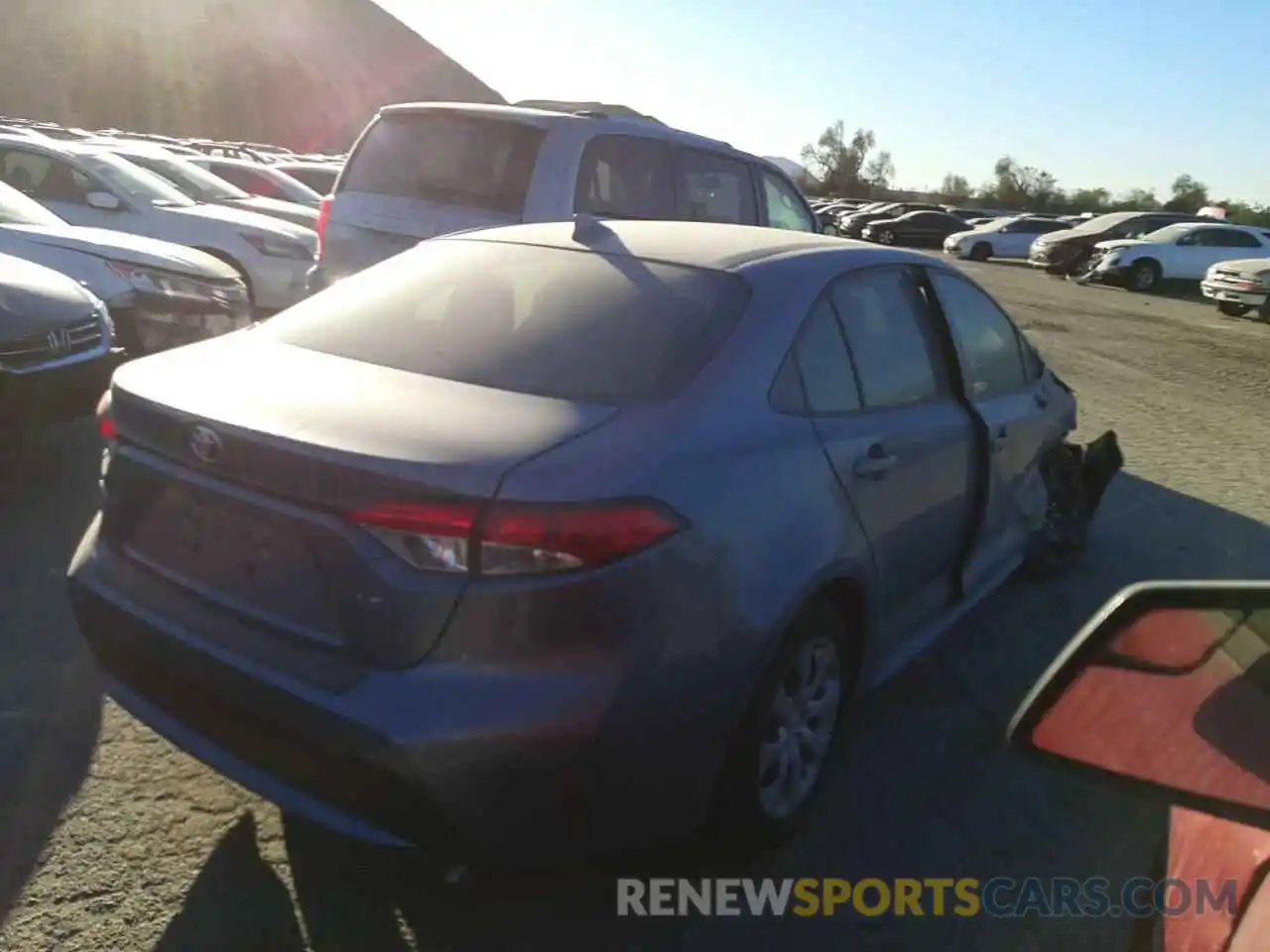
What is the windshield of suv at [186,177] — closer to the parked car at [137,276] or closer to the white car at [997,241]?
the parked car at [137,276]

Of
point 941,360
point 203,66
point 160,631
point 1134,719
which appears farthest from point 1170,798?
point 203,66

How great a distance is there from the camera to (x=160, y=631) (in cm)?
254

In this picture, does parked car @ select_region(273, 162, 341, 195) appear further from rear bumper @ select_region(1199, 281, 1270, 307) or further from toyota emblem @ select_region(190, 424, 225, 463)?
rear bumper @ select_region(1199, 281, 1270, 307)

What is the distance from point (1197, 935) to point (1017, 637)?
319cm

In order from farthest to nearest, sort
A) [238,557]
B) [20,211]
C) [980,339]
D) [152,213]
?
[152,213] → [20,211] → [980,339] → [238,557]

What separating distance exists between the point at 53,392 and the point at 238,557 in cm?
360

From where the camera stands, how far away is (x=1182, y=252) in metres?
25.3

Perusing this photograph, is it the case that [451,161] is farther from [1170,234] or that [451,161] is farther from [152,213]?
[1170,234]

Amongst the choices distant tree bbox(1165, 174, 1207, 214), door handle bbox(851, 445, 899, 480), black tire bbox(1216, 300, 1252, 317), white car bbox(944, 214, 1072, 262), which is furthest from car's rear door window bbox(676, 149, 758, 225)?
distant tree bbox(1165, 174, 1207, 214)

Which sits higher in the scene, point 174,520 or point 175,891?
point 174,520

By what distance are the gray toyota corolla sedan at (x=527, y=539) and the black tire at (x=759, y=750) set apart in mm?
11

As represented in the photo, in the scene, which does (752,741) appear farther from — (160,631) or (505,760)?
(160,631)

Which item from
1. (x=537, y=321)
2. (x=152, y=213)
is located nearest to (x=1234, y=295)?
(x=152, y=213)

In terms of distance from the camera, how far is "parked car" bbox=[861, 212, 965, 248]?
38938 millimetres
